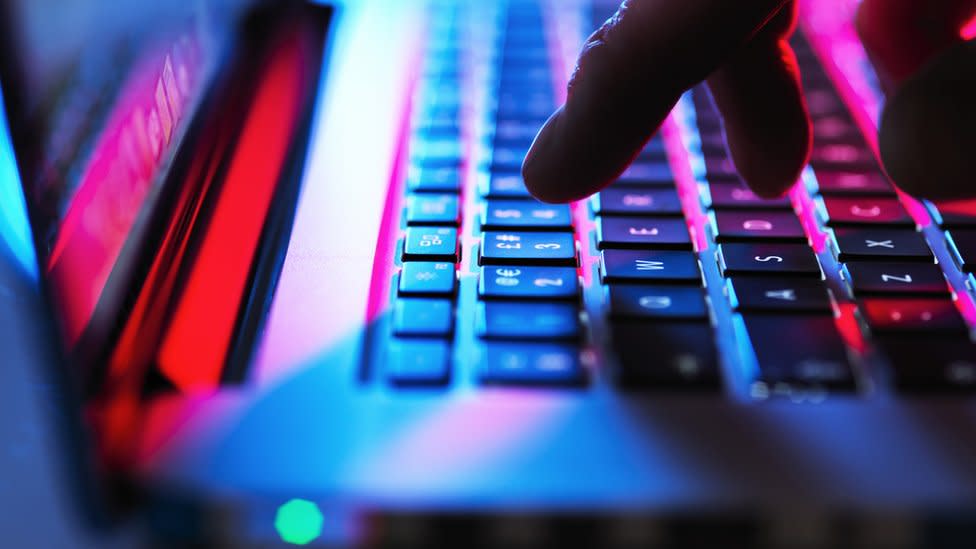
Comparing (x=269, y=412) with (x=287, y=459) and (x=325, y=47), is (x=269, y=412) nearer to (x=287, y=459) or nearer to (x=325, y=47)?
(x=287, y=459)

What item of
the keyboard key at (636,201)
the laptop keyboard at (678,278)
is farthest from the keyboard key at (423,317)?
the keyboard key at (636,201)

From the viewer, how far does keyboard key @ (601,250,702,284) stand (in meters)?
0.33

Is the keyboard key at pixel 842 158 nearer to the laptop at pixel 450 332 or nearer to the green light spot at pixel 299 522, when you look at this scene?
the laptop at pixel 450 332

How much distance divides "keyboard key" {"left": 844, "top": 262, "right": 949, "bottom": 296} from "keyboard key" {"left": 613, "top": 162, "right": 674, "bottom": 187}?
0.10 m

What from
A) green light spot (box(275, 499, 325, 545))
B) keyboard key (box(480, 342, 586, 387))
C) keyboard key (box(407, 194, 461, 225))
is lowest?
green light spot (box(275, 499, 325, 545))

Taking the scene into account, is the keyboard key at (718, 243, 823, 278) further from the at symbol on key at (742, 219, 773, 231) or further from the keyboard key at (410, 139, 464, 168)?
the keyboard key at (410, 139, 464, 168)

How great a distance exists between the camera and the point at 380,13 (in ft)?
1.85

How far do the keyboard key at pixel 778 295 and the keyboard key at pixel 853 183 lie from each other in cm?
8

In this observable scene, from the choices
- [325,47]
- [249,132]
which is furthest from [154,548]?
[325,47]

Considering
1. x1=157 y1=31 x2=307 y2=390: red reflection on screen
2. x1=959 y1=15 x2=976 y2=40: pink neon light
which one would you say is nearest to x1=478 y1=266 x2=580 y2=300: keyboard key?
x1=157 y1=31 x2=307 y2=390: red reflection on screen

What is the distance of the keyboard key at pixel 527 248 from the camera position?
0.34 meters

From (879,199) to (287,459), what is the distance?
0.30 m

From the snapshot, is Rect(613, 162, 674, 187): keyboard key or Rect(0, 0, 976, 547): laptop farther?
Rect(613, 162, 674, 187): keyboard key

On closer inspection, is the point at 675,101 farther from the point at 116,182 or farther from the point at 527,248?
the point at 116,182
